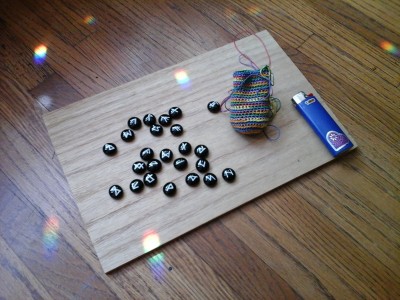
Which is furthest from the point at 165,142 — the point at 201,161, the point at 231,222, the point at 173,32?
the point at 173,32

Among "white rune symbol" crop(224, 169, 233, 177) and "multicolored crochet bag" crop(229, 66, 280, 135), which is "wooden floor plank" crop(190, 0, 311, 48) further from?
"white rune symbol" crop(224, 169, 233, 177)

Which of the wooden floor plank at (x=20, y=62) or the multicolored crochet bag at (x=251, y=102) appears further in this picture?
the wooden floor plank at (x=20, y=62)

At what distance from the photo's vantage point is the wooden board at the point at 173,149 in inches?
34.7

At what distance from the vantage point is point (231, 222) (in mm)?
902

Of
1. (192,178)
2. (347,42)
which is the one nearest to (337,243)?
(192,178)

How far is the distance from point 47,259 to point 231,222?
0.44 meters

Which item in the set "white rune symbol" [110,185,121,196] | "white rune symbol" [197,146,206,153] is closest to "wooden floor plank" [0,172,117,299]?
"white rune symbol" [110,185,121,196]

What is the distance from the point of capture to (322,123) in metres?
0.97

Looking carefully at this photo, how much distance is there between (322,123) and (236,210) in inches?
12.6

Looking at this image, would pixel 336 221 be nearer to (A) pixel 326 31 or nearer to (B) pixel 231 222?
(B) pixel 231 222

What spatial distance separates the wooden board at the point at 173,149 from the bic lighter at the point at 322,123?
22mm

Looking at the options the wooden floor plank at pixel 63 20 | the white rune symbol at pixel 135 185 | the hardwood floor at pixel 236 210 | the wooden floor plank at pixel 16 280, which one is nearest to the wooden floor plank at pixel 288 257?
the hardwood floor at pixel 236 210

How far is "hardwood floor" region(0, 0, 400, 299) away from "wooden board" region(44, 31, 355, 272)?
0.11 feet

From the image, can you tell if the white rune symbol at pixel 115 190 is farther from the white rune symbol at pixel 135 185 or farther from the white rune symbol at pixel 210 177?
the white rune symbol at pixel 210 177
